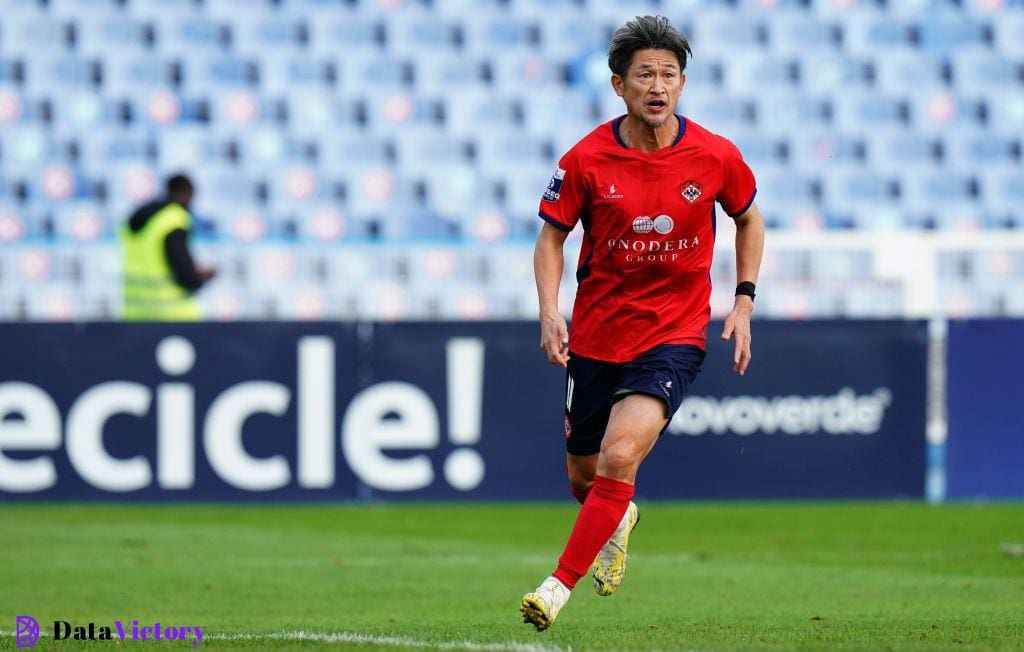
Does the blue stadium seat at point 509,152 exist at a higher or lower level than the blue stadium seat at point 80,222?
higher

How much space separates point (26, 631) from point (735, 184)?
8.34 feet

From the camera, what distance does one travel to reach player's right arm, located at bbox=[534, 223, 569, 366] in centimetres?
474

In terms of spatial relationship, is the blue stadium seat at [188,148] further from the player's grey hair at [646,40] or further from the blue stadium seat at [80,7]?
the player's grey hair at [646,40]

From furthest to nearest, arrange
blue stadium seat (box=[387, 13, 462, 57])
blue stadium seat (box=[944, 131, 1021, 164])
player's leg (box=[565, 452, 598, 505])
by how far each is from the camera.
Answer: blue stadium seat (box=[944, 131, 1021, 164]), blue stadium seat (box=[387, 13, 462, 57]), player's leg (box=[565, 452, 598, 505])

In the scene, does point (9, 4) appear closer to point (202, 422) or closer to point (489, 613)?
point (202, 422)

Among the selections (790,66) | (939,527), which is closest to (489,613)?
(939,527)

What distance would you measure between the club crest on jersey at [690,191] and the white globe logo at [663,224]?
0.27 ft

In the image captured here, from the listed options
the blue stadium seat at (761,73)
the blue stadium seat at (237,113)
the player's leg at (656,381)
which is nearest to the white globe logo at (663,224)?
the player's leg at (656,381)

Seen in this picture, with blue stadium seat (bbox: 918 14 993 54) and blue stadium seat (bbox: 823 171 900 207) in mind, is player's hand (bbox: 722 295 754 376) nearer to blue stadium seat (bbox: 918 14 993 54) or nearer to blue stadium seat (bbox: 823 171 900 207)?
blue stadium seat (bbox: 823 171 900 207)

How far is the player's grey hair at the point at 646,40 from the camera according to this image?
4836 mm

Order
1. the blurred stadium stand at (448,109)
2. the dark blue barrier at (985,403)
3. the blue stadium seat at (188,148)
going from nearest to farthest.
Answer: the dark blue barrier at (985,403), the blurred stadium stand at (448,109), the blue stadium seat at (188,148)

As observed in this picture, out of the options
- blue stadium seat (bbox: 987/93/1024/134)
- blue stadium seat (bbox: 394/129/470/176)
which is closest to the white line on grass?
blue stadium seat (bbox: 394/129/470/176)

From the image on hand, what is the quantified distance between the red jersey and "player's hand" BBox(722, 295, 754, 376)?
12cm

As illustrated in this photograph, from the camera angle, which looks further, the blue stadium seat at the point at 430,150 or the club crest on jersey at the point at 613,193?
the blue stadium seat at the point at 430,150
